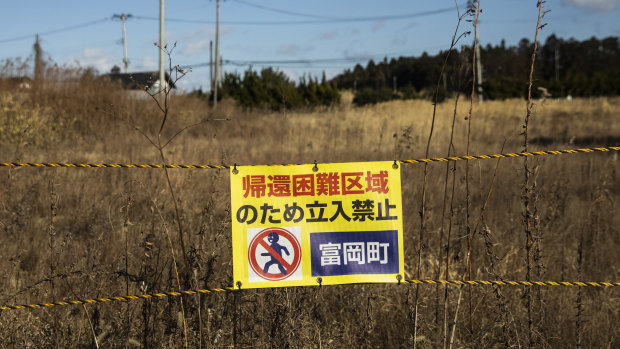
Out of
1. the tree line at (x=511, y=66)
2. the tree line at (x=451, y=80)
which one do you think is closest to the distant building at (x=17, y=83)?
the tree line at (x=451, y=80)

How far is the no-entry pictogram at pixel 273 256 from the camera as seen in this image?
261 centimetres

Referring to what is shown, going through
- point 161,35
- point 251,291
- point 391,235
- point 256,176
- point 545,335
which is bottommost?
point 545,335

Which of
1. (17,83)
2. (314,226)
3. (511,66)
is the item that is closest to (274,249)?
(314,226)

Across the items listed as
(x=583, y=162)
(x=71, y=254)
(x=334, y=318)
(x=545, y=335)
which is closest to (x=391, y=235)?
(x=334, y=318)

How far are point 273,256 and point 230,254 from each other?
1648mm

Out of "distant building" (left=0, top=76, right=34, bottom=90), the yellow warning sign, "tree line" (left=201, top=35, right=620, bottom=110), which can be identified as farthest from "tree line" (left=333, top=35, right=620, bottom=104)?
the yellow warning sign

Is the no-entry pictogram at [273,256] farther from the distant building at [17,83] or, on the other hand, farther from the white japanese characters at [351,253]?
the distant building at [17,83]

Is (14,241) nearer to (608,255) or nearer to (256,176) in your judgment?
(256,176)

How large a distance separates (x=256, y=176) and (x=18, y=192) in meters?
5.72

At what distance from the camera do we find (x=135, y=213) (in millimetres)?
6613

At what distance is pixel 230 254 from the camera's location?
13.8 feet

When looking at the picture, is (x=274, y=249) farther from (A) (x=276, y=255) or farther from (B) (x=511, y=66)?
(B) (x=511, y=66)

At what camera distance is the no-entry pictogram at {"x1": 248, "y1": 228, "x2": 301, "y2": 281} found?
261 centimetres

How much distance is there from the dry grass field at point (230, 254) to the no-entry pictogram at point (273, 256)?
422 mm
